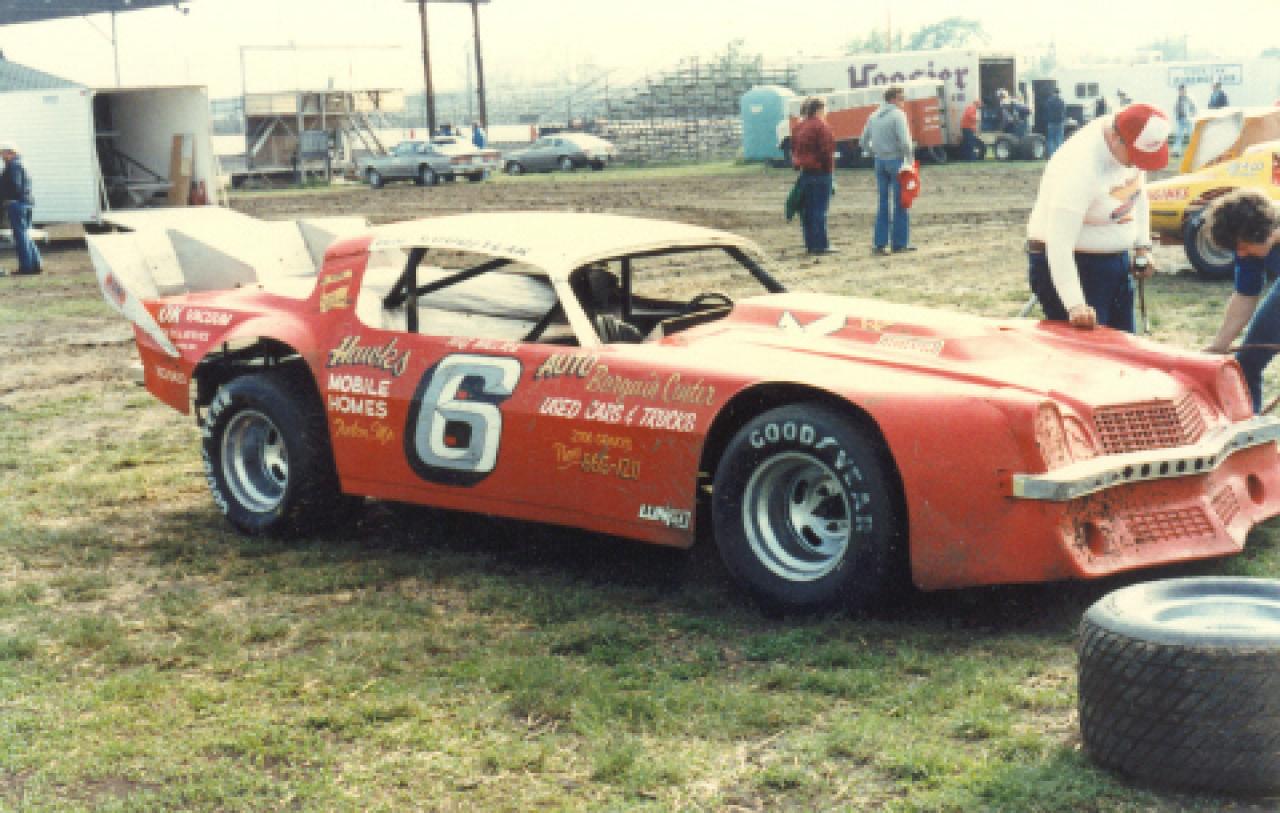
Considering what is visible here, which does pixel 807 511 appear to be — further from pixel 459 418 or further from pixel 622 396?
pixel 459 418

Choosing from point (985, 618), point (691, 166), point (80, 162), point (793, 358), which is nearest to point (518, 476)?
point (793, 358)

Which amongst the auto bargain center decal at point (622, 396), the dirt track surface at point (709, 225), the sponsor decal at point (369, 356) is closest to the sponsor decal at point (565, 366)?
the auto bargain center decal at point (622, 396)

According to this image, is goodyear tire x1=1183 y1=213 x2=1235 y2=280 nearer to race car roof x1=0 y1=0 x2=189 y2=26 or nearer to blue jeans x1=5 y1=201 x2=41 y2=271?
blue jeans x1=5 y1=201 x2=41 y2=271

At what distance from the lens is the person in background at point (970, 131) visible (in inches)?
1364

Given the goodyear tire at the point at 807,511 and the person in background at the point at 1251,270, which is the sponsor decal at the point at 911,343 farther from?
the person in background at the point at 1251,270

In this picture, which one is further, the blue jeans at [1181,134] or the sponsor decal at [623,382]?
the blue jeans at [1181,134]

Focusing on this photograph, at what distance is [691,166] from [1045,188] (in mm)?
34851

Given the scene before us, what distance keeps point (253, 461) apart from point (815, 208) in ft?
35.9

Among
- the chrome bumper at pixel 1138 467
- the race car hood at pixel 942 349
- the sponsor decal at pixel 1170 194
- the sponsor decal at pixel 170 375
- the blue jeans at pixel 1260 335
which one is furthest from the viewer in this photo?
the sponsor decal at pixel 1170 194

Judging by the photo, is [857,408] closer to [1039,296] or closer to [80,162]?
[1039,296]

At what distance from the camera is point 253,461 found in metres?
6.62

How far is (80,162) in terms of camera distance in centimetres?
2105

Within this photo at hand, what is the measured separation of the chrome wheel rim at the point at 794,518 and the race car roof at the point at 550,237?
1235mm

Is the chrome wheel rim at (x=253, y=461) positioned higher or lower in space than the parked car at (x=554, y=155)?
lower
